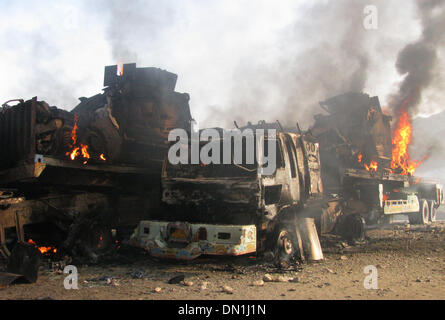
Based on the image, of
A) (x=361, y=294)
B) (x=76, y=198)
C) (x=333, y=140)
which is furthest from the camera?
(x=333, y=140)

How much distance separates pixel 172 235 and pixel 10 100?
3.63m

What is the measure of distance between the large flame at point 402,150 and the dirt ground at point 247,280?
8302 mm

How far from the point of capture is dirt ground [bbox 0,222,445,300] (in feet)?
14.2

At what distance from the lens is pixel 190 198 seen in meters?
6.13

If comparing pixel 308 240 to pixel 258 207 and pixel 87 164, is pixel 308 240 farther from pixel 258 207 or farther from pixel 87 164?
pixel 87 164

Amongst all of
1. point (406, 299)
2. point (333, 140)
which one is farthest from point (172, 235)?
point (333, 140)

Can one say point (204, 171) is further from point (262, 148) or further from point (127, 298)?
point (127, 298)

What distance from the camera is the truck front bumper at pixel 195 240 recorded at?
5.29 metres

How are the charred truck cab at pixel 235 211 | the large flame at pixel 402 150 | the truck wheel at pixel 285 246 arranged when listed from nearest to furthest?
the charred truck cab at pixel 235 211 < the truck wheel at pixel 285 246 < the large flame at pixel 402 150

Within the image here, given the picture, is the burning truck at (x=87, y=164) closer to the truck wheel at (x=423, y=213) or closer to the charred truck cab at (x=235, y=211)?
the charred truck cab at (x=235, y=211)

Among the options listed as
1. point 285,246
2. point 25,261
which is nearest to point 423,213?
point 285,246

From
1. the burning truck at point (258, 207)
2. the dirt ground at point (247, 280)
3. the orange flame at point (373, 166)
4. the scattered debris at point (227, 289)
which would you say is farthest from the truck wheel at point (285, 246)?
the orange flame at point (373, 166)

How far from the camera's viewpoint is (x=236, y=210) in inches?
229
